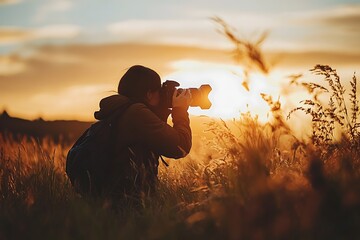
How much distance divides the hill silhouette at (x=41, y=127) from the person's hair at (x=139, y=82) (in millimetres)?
14177

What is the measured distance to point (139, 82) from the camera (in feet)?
17.1

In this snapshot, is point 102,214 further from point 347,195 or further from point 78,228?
point 347,195

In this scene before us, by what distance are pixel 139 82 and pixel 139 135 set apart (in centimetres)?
48

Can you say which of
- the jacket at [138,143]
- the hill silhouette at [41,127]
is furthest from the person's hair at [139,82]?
the hill silhouette at [41,127]

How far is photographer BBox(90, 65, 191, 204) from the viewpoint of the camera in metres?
5.07

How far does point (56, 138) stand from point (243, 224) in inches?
719

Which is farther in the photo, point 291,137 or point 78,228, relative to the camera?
point 291,137

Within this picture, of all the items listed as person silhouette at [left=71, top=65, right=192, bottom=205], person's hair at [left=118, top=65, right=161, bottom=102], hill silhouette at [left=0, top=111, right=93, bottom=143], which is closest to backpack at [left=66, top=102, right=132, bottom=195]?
person silhouette at [left=71, top=65, right=192, bottom=205]

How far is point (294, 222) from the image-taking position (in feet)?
11.3

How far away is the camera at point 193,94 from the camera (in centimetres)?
534

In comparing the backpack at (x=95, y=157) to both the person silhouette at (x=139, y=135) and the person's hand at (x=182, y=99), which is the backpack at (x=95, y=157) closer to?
the person silhouette at (x=139, y=135)

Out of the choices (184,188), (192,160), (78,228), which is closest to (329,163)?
(184,188)

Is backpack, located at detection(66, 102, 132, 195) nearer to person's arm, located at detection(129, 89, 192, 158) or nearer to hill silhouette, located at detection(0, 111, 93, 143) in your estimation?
person's arm, located at detection(129, 89, 192, 158)

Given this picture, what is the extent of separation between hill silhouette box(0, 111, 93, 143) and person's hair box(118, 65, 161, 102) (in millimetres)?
14177
